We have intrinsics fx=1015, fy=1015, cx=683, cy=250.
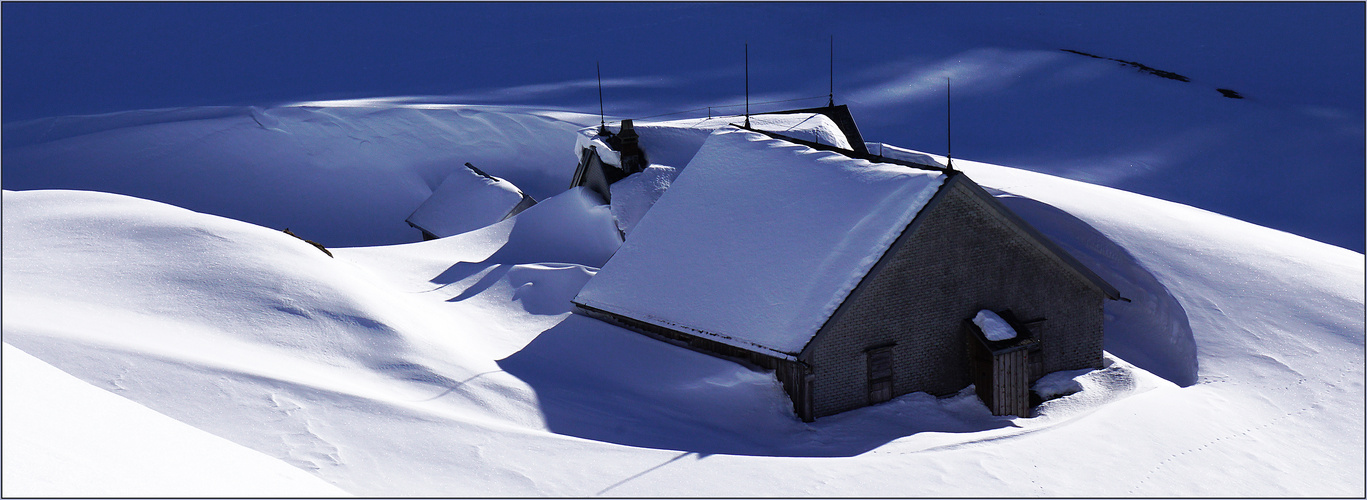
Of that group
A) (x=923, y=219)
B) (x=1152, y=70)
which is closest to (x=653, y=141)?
(x=923, y=219)

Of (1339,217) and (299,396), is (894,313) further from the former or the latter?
(1339,217)

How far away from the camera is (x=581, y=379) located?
16.6m

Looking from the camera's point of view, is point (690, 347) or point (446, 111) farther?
point (446, 111)

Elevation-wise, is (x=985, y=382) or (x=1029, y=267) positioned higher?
(x=1029, y=267)

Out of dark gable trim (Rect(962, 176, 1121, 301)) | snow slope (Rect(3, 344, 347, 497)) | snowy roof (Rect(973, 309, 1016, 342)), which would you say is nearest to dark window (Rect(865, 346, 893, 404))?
snowy roof (Rect(973, 309, 1016, 342))

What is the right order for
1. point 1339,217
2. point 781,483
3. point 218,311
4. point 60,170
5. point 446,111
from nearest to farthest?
point 781,483 < point 218,311 < point 1339,217 < point 60,170 < point 446,111

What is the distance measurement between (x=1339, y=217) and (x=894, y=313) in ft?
80.5

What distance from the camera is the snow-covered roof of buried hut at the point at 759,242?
1605 cm

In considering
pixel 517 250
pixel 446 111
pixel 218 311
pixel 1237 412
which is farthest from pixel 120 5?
pixel 1237 412

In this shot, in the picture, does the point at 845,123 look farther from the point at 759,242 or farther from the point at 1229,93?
the point at 1229,93

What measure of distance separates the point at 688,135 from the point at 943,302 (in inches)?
472

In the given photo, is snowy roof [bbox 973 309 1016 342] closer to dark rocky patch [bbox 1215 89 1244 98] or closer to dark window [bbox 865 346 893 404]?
dark window [bbox 865 346 893 404]

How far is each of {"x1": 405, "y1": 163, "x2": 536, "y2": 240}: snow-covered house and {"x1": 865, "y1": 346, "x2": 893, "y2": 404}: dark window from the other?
53.3 ft

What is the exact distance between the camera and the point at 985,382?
54.9ft
